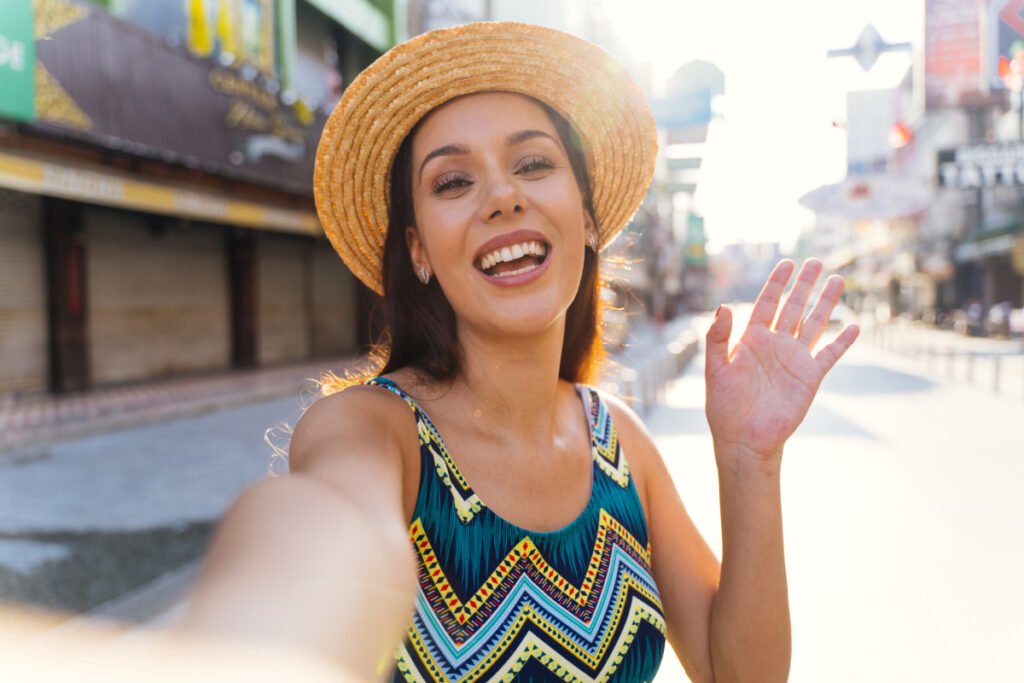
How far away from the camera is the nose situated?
161 cm

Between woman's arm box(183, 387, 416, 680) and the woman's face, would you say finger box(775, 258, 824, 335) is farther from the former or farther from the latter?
woman's arm box(183, 387, 416, 680)

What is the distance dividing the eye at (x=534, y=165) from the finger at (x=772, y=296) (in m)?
0.61

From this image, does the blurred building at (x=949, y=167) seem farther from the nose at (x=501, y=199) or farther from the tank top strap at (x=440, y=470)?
the tank top strap at (x=440, y=470)

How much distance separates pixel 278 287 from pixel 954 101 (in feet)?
58.9

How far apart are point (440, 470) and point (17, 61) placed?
10.4m

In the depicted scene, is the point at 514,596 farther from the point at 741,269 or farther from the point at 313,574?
the point at 741,269

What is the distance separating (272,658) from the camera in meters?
0.79

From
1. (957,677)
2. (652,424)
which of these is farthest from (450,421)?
(652,424)

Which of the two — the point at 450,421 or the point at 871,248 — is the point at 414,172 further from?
the point at 871,248

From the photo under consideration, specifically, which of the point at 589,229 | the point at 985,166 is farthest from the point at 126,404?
the point at 985,166

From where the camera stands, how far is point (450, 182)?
1.69 m

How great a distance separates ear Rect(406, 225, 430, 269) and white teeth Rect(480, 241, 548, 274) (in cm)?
21

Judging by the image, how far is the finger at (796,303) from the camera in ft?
6.17

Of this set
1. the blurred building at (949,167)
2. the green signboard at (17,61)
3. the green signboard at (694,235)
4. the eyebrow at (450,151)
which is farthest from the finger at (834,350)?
the green signboard at (694,235)
